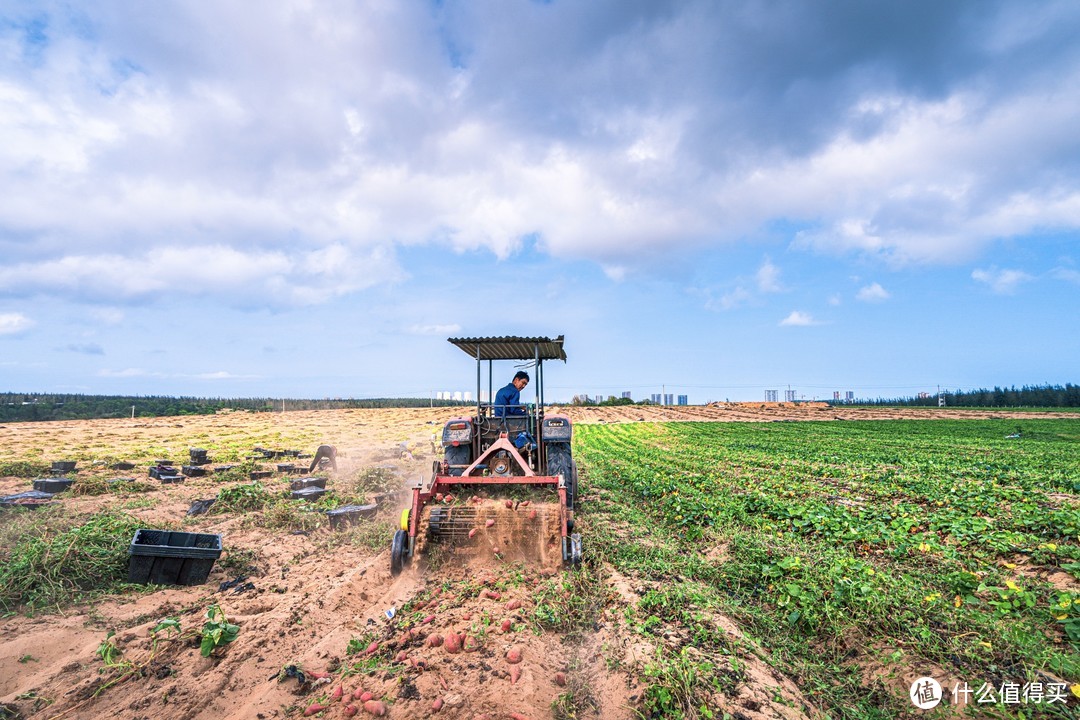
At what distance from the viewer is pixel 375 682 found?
12.5ft

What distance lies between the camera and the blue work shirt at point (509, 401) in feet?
30.3

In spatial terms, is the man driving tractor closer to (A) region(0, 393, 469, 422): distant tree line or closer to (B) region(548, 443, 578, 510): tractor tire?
(B) region(548, 443, 578, 510): tractor tire

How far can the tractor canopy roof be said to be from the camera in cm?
896

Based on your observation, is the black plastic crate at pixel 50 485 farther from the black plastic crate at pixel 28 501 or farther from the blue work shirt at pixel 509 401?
the blue work shirt at pixel 509 401

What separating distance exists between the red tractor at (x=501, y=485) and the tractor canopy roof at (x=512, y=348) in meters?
0.02

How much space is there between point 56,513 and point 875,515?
13.0m

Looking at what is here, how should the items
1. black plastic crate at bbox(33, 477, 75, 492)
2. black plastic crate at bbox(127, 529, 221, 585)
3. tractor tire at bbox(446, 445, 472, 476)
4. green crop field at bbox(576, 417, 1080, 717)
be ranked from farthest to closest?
black plastic crate at bbox(33, 477, 75, 492) → tractor tire at bbox(446, 445, 472, 476) → black plastic crate at bbox(127, 529, 221, 585) → green crop field at bbox(576, 417, 1080, 717)

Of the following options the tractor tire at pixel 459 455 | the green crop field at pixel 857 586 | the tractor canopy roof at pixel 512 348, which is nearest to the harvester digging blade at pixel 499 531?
the green crop field at pixel 857 586

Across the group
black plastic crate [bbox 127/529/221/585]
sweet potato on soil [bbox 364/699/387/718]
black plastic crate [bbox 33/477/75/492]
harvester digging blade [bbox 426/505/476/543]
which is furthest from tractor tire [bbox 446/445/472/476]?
black plastic crate [bbox 33/477/75/492]

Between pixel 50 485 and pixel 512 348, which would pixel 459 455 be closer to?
pixel 512 348

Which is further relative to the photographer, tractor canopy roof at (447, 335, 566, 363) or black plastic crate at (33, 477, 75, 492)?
black plastic crate at (33, 477, 75, 492)

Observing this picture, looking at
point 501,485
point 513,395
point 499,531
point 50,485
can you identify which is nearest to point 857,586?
point 499,531

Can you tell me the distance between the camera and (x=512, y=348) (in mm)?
9422

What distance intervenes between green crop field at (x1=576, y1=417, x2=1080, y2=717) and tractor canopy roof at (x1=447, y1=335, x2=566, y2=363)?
2.92 m
